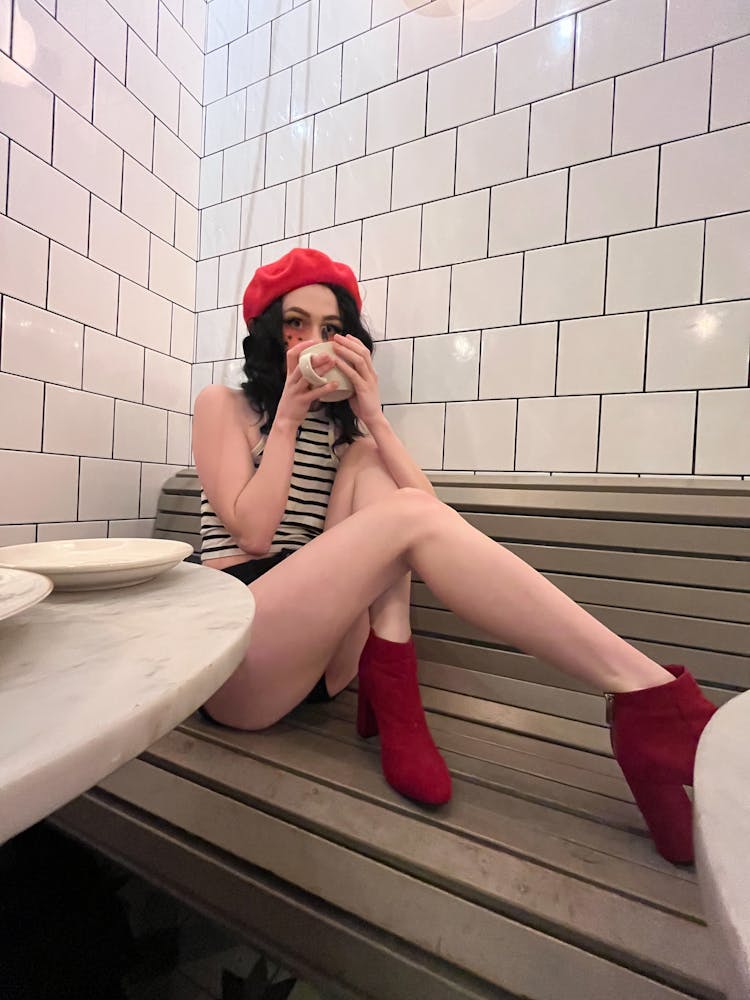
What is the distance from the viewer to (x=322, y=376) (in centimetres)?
97

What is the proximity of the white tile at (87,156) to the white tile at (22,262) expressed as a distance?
0.21m

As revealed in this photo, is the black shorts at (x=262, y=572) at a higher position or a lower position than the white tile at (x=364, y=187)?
lower

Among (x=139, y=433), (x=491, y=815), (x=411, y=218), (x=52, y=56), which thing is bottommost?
(x=491, y=815)

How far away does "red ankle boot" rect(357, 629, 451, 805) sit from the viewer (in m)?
0.67

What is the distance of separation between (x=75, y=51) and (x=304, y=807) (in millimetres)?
1784

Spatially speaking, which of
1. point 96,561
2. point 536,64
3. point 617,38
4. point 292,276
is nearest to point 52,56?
point 292,276

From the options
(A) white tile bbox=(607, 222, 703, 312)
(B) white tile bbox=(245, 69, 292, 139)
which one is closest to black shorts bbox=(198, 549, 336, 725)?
(A) white tile bbox=(607, 222, 703, 312)

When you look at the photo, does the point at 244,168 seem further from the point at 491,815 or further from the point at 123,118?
→ the point at 491,815

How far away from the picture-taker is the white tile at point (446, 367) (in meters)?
1.33

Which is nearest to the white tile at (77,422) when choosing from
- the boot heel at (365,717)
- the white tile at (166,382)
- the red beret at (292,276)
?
the white tile at (166,382)

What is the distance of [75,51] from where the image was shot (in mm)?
1265

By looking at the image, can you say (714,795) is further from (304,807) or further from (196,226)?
(196,226)

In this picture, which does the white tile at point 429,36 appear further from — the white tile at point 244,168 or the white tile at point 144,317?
the white tile at point 144,317

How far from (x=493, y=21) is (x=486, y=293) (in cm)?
70
